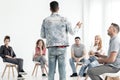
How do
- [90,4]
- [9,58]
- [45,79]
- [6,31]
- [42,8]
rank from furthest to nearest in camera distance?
1. [90,4]
2. [42,8]
3. [6,31]
4. [9,58]
5. [45,79]

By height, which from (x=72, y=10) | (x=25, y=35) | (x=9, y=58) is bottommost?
(x=9, y=58)

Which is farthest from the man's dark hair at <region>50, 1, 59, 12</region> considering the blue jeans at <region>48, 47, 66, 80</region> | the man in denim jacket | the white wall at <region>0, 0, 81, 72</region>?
the white wall at <region>0, 0, 81, 72</region>

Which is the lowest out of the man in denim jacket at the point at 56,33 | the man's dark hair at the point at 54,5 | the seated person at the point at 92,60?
the seated person at the point at 92,60

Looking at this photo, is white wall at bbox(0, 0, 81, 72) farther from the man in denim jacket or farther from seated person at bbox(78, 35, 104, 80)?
the man in denim jacket

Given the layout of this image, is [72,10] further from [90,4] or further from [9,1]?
[9,1]

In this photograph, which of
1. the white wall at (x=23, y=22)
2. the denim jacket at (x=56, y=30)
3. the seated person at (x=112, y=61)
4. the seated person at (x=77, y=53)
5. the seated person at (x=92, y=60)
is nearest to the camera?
the seated person at (x=112, y=61)

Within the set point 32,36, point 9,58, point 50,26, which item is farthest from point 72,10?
point 50,26

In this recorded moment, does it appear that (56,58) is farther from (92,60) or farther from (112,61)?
(92,60)

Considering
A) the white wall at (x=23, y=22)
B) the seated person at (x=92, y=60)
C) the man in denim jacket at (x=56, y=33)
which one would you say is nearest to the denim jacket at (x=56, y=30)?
the man in denim jacket at (x=56, y=33)

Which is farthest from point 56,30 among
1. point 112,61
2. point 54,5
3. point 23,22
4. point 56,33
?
point 23,22

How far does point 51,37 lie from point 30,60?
4.77 m

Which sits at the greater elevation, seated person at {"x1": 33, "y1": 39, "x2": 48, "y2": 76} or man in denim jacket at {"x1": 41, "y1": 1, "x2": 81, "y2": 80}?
man in denim jacket at {"x1": 41, "y1": 1, "x2": 81, "y2": 80}

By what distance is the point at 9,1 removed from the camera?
29.6 feet

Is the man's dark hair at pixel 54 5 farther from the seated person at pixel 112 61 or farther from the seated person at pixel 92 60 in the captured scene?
the seated person at pixel 92 60
